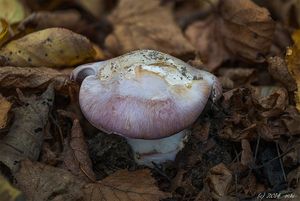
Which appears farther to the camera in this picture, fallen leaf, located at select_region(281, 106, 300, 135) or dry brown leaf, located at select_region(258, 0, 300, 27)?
dry brown leaf, located at select_region(258, 0, 300, 27)

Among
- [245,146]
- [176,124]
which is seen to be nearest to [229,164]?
[245,146]

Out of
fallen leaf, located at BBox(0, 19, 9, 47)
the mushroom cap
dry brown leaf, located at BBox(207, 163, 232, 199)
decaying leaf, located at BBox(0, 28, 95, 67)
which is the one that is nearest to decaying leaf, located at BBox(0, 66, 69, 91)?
decaying leaf, located at BBox(0, 28, 95, 67)

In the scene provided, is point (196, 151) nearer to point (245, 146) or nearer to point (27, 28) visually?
point (245, 146)

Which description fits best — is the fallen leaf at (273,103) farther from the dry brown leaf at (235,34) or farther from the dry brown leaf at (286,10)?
the dry brown leaf at (286,10)

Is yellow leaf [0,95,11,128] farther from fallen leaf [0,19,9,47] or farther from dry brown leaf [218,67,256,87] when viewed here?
dry brown leaf [218,67,256,87]

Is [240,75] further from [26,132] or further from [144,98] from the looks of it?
[26,132]

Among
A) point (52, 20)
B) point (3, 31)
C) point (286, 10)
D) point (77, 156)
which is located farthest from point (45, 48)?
point (286, 10)
